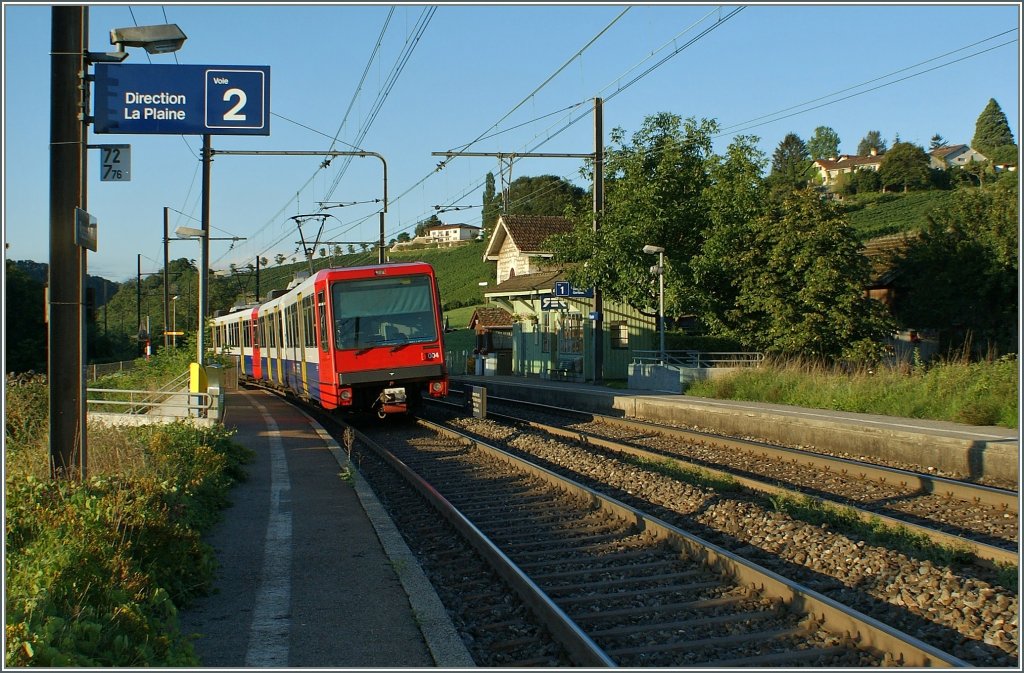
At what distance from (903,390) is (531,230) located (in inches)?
1396

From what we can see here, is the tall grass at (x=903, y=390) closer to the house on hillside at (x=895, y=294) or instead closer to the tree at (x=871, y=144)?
the house on hillside at (x=895, y=294)

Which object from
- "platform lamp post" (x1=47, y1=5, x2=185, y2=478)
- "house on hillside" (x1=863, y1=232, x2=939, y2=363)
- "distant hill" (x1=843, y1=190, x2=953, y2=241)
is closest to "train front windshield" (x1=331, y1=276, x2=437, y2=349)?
"platform lamp post" (x1=47, y1=5, x2=185, y2=478)

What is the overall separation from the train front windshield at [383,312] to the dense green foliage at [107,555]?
7.42 meters

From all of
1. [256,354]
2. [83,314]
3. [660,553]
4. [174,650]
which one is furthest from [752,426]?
[256,354]

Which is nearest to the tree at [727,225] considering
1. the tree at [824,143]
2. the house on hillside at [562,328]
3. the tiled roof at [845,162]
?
the house on hillside at [562,328]

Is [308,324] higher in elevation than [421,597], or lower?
higher

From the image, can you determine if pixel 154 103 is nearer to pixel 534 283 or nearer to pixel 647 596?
pixel 647 596

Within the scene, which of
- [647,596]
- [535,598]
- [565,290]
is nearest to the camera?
[535,598]

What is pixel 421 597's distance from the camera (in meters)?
6.43

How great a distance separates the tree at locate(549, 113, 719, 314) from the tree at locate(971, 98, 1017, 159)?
99.0 metres

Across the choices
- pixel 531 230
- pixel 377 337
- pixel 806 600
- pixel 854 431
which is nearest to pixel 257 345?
pixel 377 337

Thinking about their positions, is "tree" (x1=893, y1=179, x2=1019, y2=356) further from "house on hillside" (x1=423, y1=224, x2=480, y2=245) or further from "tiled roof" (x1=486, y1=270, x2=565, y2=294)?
"house on hillside" (x1=423, y1=224, x2=480, y2=245)

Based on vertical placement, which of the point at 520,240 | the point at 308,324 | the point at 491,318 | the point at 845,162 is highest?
the point at 845,162

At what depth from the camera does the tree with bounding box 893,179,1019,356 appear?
1010 inches
